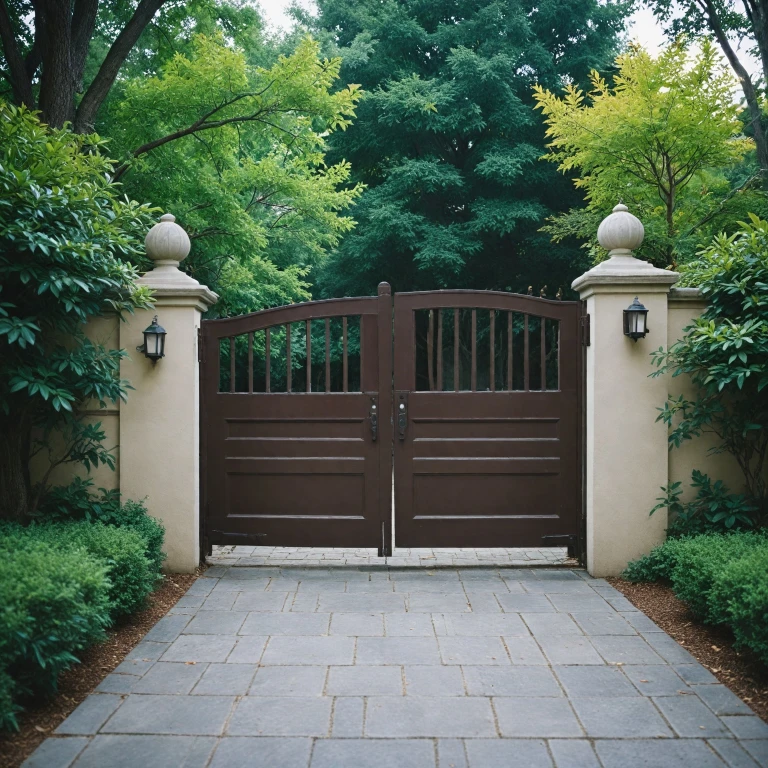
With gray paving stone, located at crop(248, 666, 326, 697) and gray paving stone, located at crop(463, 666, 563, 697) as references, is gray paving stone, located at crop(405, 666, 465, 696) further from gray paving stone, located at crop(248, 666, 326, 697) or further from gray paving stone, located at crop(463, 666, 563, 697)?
gray paving stone, located at crop(248, 666, 326, 697)

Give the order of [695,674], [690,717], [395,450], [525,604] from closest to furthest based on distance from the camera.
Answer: [690,717] < [695,674] < [525,604] < [395,450]

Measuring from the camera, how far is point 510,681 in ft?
11.8

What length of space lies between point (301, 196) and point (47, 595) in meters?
9.28

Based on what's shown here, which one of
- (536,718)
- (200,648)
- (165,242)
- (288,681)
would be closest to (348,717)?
(288,681)

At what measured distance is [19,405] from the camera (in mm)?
4992

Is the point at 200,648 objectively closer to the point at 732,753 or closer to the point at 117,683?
the point at 117,683

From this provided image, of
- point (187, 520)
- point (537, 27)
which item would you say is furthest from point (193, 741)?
point (537, 27)

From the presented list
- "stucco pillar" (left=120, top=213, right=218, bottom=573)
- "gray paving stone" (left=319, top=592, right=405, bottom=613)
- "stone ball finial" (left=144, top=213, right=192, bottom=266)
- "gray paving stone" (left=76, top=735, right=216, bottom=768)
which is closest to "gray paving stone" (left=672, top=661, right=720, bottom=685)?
"gray paving stone" (left=319, top=592, right=405, bottom=613)

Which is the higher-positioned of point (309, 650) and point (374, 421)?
point (374, 421)

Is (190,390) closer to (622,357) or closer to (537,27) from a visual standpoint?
(622,357)

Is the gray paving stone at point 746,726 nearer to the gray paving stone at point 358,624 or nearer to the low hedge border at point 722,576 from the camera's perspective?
the low hedge border at point 722,576

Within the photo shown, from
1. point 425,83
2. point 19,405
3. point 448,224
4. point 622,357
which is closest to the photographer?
point 19,405

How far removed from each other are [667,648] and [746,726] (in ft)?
3.34

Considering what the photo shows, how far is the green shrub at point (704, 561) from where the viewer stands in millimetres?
4207
